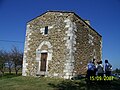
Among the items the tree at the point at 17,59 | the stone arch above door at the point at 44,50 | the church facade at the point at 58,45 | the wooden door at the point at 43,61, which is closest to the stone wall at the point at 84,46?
the church facade at the point at 58,45

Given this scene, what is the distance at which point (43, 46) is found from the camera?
19422 mm

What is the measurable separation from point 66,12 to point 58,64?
4725mm

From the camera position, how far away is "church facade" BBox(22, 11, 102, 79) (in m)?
17.7

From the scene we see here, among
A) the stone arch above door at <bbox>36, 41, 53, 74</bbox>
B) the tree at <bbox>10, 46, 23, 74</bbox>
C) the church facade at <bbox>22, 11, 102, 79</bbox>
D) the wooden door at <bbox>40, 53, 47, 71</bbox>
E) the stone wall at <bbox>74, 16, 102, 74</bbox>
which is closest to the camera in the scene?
the church facade at <bbox>22, 11, 102, 79</bbox>

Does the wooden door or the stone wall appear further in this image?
the wooden door

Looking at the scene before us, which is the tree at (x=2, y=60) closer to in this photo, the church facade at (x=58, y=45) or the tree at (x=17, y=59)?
the tree at (x=17, y=59)

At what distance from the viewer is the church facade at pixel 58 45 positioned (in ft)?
58.1

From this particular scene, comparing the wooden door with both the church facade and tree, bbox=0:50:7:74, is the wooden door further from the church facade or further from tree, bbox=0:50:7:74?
tree, bbox=0:50:7:74

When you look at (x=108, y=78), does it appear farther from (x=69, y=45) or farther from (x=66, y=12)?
(x=66, y=12)

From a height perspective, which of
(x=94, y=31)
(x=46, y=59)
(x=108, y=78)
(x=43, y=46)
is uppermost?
(x=94, y=31)

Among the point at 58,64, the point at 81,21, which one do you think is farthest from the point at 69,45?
the point at 81,21

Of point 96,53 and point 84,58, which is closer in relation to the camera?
point 84,58

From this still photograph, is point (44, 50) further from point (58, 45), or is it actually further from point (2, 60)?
point (2, 60)

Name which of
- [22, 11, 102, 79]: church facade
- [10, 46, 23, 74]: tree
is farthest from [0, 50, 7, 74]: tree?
[22, 11, 102, 79]: church facade
